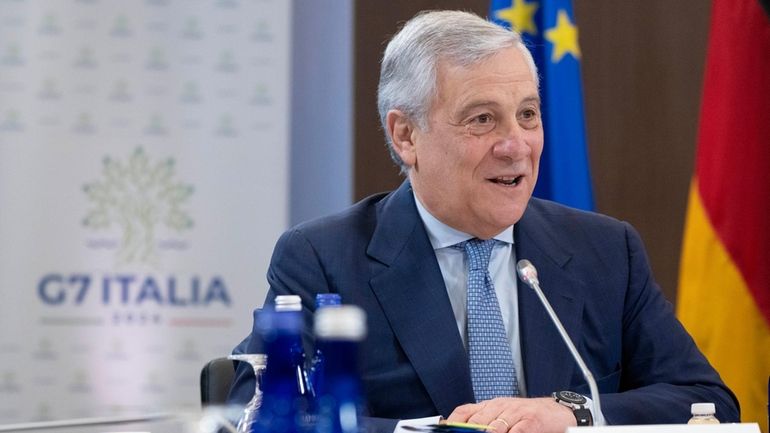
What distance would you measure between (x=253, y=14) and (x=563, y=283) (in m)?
2.82

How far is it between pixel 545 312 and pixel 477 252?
205mm

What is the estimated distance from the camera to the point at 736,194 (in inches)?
138

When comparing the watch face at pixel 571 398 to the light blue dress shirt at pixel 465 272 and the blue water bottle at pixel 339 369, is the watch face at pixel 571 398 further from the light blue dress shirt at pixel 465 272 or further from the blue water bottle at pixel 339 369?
the blue water bottle at pixel 339 369

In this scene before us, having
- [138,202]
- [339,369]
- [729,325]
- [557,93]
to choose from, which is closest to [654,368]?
[729,325]

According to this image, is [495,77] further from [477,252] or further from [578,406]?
[578,406]

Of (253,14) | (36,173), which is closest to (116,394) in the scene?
(36,173)

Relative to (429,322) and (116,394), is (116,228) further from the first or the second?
(429,322)

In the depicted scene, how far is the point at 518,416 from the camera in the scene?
194cm

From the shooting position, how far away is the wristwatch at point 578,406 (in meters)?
2.03

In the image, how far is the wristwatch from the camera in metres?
2.03

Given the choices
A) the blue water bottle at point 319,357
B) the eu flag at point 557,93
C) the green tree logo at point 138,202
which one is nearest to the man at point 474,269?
the blue water bottle at point 319,357

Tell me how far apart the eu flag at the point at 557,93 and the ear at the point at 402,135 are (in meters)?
1.31

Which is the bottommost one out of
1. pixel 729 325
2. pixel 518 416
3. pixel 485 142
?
pixel 729 325

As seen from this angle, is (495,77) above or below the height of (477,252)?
above
